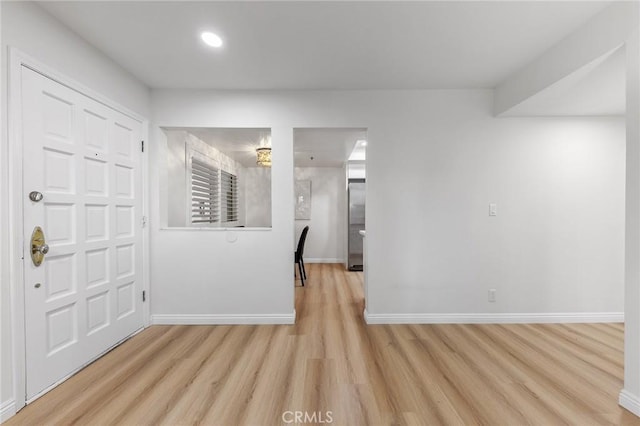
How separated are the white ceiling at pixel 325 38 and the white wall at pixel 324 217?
365 cm

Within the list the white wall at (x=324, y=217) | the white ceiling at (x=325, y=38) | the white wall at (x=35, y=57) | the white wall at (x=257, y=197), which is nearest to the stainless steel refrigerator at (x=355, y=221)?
the white wall at (x=324, y=217)

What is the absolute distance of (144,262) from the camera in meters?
2.54

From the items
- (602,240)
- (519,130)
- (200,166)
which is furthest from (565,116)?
(200,166)

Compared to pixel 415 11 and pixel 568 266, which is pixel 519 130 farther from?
pixel 415 11

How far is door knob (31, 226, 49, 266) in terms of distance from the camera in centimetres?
155

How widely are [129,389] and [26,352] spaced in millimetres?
599

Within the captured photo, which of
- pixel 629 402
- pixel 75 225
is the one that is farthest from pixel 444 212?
pixel 75 225

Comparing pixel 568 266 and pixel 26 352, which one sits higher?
pixel 568 266

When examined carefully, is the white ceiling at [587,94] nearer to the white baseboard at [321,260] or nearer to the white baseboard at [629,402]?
the white baseboard at [629,402]

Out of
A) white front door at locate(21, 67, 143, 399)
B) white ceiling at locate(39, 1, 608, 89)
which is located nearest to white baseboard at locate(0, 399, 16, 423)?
white front door at locate(21, 67, 143, 399)

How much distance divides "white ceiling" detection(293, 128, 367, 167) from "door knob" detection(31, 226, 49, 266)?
2216mm

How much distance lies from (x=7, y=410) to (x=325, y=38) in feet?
9.43

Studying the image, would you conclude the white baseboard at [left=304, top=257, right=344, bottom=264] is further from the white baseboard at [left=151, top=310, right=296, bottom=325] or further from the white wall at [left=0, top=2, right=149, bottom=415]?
the white wall at [left=0, top=2, right=149, bottom=415]

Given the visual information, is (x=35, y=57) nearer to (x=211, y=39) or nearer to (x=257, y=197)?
(x=211, y=39)
